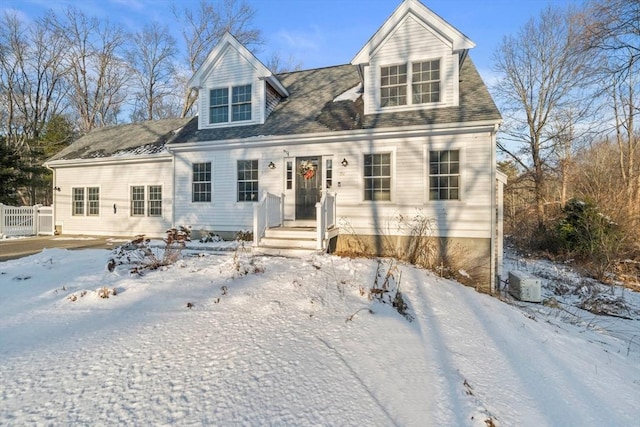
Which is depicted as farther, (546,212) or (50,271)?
(546,212)

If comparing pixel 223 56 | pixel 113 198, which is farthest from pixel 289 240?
pixel 113 198

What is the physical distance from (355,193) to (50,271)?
7440mm

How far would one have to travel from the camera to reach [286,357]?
3102mm

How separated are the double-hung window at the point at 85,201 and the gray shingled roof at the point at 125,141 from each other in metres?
1.51

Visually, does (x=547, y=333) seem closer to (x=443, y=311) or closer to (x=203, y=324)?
(x=443, y=311)

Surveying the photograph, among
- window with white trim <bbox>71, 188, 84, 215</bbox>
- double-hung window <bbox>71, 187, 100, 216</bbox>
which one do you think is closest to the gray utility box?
double-hung window <bbox>71, 187, 100, 216</bbox>

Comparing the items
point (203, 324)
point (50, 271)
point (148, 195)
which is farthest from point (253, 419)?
point (148, 195)

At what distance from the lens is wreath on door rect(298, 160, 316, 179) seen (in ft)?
32.2

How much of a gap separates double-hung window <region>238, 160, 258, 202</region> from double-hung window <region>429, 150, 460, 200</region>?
5.46 meters

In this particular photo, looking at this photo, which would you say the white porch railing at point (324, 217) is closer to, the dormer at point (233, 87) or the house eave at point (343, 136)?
the house eave at point (343, 136)

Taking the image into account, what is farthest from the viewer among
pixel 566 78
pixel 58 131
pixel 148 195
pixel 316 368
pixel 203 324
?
pixel 58 131

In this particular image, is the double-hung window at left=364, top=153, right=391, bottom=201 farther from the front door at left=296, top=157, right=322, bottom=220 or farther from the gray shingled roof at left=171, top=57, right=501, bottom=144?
the front door at left=296, top=157, right=322, bottom=220

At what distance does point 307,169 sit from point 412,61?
4.49m

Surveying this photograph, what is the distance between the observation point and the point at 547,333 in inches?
200
